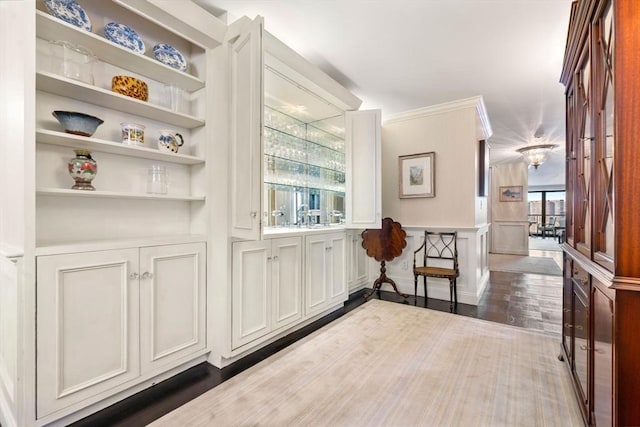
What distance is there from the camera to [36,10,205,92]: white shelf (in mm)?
1519

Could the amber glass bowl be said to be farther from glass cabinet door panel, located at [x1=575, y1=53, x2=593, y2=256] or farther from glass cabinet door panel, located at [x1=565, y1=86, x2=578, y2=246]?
glass cabinet door panel, located at [x1=565, y1=86, x2=578, y2=246]

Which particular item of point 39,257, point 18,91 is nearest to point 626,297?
point 39,257

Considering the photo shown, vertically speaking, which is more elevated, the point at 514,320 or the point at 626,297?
the point at 626,297

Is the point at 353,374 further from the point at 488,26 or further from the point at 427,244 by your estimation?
the point at 488,26

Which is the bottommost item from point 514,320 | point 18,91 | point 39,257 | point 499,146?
point 514,320

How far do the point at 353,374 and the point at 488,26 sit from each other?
2825 mm

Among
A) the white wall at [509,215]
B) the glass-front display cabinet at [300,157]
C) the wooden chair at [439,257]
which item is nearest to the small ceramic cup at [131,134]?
the glass-front display cabinet at [300,157]

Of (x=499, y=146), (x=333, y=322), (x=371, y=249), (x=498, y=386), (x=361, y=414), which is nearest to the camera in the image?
(x=361, y=414)

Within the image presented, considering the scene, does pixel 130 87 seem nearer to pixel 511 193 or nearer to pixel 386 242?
pixel 386 242

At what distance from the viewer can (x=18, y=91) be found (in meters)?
1.43

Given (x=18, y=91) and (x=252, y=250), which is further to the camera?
(x=252, y=250)

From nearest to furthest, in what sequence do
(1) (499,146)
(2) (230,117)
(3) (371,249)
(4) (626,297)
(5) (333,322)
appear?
(4) (626,297)
(2) (230,117)
(5) (333,322)
(3) (371,249)
(1) (499,146)

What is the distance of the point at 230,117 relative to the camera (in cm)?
213

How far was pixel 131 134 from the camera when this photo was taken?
1.85m
